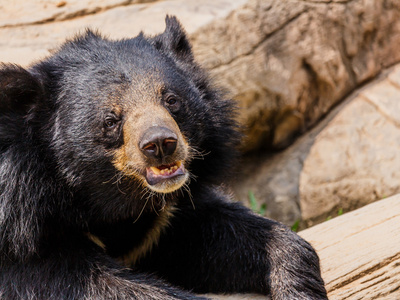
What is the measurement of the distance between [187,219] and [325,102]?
3455 millimetres

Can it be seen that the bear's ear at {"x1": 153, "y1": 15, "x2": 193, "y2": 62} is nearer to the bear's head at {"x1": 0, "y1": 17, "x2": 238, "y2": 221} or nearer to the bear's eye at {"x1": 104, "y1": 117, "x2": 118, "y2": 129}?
the bear's head at {"x1": 0, "y1": 17, "x2": 238, "y2": 221}

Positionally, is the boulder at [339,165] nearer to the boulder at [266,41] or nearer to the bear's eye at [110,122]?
the boulder at [266,41]

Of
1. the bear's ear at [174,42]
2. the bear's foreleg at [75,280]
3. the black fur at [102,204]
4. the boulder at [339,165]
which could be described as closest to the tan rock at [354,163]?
the boulder at [339,165]

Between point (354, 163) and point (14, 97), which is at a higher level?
point (14, 97)

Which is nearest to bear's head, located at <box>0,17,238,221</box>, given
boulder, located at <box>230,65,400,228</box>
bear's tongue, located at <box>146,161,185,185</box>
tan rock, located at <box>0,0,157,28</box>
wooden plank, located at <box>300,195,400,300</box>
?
bear's tongue, located at <box>146,161,185,185</box>

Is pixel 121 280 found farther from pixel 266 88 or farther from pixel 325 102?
pixel 325 102

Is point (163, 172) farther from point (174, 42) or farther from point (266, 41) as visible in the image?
point (266, 41)

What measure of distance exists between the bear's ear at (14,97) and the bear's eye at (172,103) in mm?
780

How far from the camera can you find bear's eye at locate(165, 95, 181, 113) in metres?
3.64

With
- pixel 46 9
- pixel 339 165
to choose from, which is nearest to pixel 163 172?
pixel 46 9

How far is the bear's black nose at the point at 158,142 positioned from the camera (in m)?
3.25

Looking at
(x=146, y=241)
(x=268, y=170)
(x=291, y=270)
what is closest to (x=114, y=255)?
(x=146, y=241)

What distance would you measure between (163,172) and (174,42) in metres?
1.22

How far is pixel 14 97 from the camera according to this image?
361 cm
